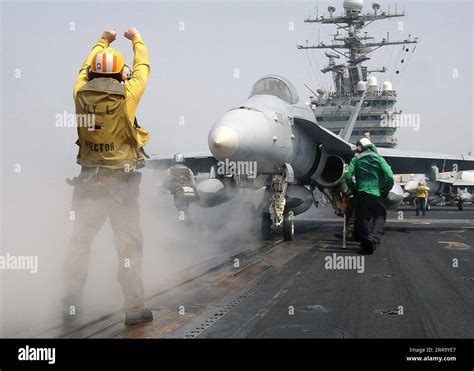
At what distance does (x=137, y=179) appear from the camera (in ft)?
16.4

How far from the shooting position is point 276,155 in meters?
11.4

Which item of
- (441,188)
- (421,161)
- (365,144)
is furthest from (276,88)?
(441,188)

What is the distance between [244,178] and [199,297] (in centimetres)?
620

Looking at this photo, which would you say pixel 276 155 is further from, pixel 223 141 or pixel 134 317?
pixel 134 317

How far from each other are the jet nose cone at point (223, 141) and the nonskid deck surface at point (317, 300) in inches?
78.6

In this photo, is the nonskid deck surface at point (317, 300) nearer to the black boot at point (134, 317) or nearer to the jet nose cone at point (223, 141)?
the black boot at point (134, 317)

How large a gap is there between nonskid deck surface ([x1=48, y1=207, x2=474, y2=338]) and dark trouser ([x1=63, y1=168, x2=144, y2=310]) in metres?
0.38

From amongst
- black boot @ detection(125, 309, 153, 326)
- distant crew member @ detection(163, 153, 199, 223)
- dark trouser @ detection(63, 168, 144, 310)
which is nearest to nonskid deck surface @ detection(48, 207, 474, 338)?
black boot @ detection(125, 309, 153, 326)

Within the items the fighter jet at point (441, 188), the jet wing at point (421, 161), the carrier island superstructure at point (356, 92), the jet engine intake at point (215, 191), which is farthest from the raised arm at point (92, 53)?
the carrier island superstructure at point (356, 92)

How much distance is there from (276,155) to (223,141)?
2200 millimetres

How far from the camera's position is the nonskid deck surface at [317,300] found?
14.9 feet

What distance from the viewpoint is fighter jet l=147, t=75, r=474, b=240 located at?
1019cm
